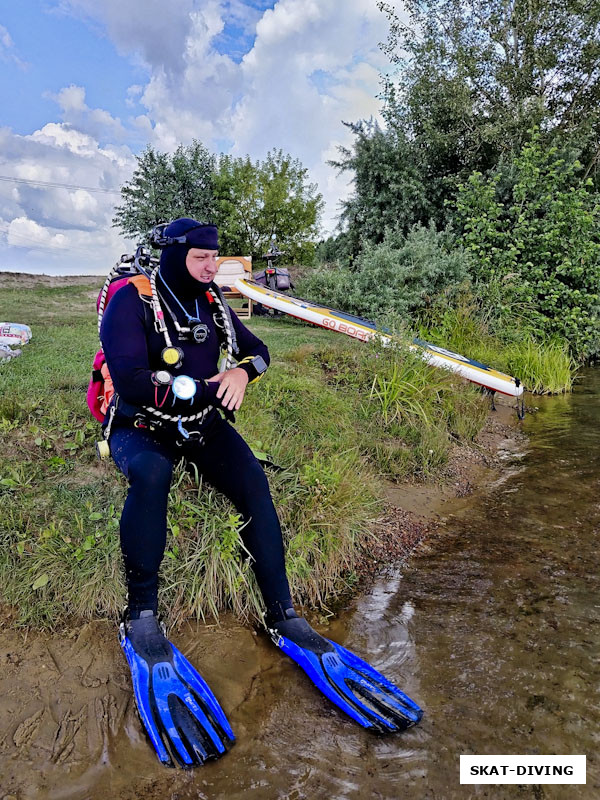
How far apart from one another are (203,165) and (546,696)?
55.7 feet

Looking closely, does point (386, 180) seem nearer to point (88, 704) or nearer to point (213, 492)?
point (213, 492)

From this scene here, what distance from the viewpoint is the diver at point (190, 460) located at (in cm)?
234

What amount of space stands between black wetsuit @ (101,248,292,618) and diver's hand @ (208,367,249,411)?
4 cm

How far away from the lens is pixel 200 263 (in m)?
2.84

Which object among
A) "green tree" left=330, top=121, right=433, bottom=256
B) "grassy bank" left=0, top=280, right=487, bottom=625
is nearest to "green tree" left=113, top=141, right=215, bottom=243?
"green tree" left=330, top=121, right=433, bottom=256

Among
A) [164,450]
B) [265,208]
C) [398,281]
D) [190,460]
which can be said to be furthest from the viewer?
[265,208]

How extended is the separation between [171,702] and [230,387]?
4.68 feet

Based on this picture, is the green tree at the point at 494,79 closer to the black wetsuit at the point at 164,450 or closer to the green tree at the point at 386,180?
the green tree at the point at 386,180

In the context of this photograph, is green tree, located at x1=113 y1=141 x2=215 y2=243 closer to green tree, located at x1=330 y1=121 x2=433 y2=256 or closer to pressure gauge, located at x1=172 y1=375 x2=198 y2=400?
green tree, located at x1=330 y1=121 x2=433 y2=256

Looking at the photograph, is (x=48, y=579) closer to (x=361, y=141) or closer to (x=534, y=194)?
(x=534, y=194)

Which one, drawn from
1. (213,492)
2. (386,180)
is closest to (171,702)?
(213,492)

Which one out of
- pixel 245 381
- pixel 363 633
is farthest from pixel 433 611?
pixel 245 381

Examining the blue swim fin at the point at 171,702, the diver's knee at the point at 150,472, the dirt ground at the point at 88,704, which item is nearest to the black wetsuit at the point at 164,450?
the diver's knee at the point at 150,472

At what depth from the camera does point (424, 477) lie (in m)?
4.96
